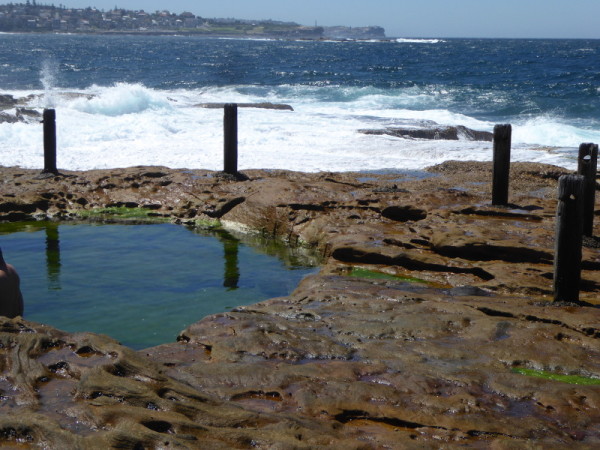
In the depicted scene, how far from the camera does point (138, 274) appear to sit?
9.00 m

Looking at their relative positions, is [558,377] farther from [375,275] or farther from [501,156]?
[501,156]

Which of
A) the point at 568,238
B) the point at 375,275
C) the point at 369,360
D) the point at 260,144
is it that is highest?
the point at 568,238

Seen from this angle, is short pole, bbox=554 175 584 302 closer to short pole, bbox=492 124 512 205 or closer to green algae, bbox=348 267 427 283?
green algae, bbox=348 267 427 283

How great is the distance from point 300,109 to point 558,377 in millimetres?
29048

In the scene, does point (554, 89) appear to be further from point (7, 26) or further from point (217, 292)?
point (7, 26)

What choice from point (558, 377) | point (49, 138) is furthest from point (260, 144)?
point (558, 377)

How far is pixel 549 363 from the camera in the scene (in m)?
5.71

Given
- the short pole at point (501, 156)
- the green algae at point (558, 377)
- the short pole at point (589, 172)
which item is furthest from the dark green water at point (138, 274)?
the short pole at point (589, 172)

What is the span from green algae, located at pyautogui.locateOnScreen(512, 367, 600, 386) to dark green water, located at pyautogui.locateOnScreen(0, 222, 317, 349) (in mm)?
3089

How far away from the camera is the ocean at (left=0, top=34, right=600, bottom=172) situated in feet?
56.5

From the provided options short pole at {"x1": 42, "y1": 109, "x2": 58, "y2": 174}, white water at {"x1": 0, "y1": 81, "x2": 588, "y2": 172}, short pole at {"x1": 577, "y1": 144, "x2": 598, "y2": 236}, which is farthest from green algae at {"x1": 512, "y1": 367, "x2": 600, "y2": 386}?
white water at {"x1": 0, "y1": 81, "x2": 588, "y2": 172}

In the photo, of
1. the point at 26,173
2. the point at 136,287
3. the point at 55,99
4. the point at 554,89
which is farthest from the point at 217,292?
the point at 554,89

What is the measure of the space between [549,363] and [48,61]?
70.0 m

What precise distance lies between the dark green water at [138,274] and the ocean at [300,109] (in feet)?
17.4
